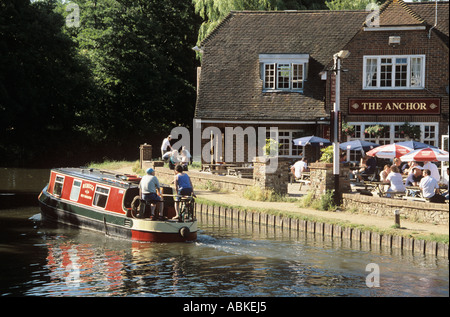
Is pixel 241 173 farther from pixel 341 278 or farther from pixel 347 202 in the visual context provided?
pixel 341 278

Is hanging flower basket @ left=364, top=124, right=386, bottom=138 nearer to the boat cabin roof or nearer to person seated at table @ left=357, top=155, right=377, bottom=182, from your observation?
person seated at table @ left=357, top=155, right=377, bottom=182

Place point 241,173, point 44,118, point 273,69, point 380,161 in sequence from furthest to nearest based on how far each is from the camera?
point 44,118 < point 273,69 < point 380,161 < point 241,173

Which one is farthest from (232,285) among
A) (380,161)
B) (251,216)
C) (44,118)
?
(44,118)

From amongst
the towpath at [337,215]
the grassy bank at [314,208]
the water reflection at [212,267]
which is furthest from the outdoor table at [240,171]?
the water reflection at [212,267]

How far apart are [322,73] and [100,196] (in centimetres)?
1752

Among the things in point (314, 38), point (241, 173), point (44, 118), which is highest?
point (314, 38)

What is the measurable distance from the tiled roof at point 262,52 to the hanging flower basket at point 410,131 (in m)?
4.12

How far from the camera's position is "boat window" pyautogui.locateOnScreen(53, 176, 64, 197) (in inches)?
968

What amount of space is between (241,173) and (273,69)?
29.7ft

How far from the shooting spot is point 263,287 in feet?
49.4

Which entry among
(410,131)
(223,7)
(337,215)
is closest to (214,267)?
(337,215)

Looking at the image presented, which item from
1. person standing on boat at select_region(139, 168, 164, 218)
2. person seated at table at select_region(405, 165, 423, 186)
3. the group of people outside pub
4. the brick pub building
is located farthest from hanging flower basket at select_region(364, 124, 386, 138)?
person standing on boat at select_region(139, 168, 164, 218)

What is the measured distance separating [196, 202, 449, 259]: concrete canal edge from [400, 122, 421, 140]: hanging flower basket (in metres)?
13.5

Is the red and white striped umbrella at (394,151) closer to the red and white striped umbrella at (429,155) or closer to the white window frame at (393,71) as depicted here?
the red and white striped umbrella at (429,155)
